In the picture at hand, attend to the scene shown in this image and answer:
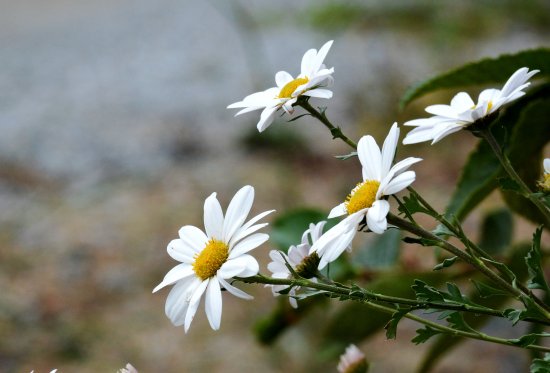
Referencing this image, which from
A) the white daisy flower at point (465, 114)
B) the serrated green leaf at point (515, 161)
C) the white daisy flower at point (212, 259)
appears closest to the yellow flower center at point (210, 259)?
the white daisy flower at point (212, 259)

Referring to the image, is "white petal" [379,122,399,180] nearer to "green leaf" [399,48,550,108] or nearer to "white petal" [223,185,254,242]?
"white petal" [223,185,254,242]

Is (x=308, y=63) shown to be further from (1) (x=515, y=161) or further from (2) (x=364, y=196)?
(1) (x=515, y=161)

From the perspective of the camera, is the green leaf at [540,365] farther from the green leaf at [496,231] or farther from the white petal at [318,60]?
the green leaf at [496,231]

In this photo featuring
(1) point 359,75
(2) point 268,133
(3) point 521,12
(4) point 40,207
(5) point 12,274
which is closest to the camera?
(5) point 12,274

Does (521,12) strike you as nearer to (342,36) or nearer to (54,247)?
(342,36)

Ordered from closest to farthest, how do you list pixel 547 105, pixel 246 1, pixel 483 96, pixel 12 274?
1. pixel 483 96
2. pixel 547 105
3. pixel 12 274
4. pixel 246 1

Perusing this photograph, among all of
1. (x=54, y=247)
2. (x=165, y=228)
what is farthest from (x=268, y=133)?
(x=54, y=247)
